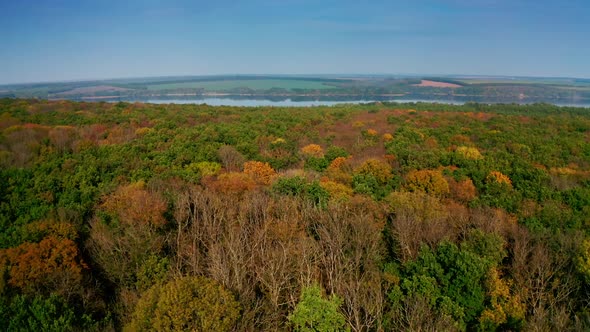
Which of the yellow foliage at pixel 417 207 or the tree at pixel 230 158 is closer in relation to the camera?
the yellow foliage at pixel 417 207

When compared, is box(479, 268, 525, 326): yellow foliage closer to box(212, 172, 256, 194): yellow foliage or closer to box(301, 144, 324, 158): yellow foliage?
box(212, 172, 256, 194): yellow foliage

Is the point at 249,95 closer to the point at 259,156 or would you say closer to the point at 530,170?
the point at 259,156

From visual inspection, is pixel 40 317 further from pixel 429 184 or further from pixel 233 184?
pixel 429 184

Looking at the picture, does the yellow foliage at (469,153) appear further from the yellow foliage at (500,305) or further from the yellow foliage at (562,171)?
the yellow foliage at (500,305)

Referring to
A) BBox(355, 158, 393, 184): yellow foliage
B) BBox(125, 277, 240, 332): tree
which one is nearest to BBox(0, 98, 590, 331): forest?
BBox(125, 277, 240, 332): tree

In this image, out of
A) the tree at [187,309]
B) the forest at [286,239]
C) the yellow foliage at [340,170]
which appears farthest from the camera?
the yellow foliage at [340,170]

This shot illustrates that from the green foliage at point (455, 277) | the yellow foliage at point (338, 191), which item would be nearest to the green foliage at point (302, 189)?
the yellow foliage at point (338, 191)
